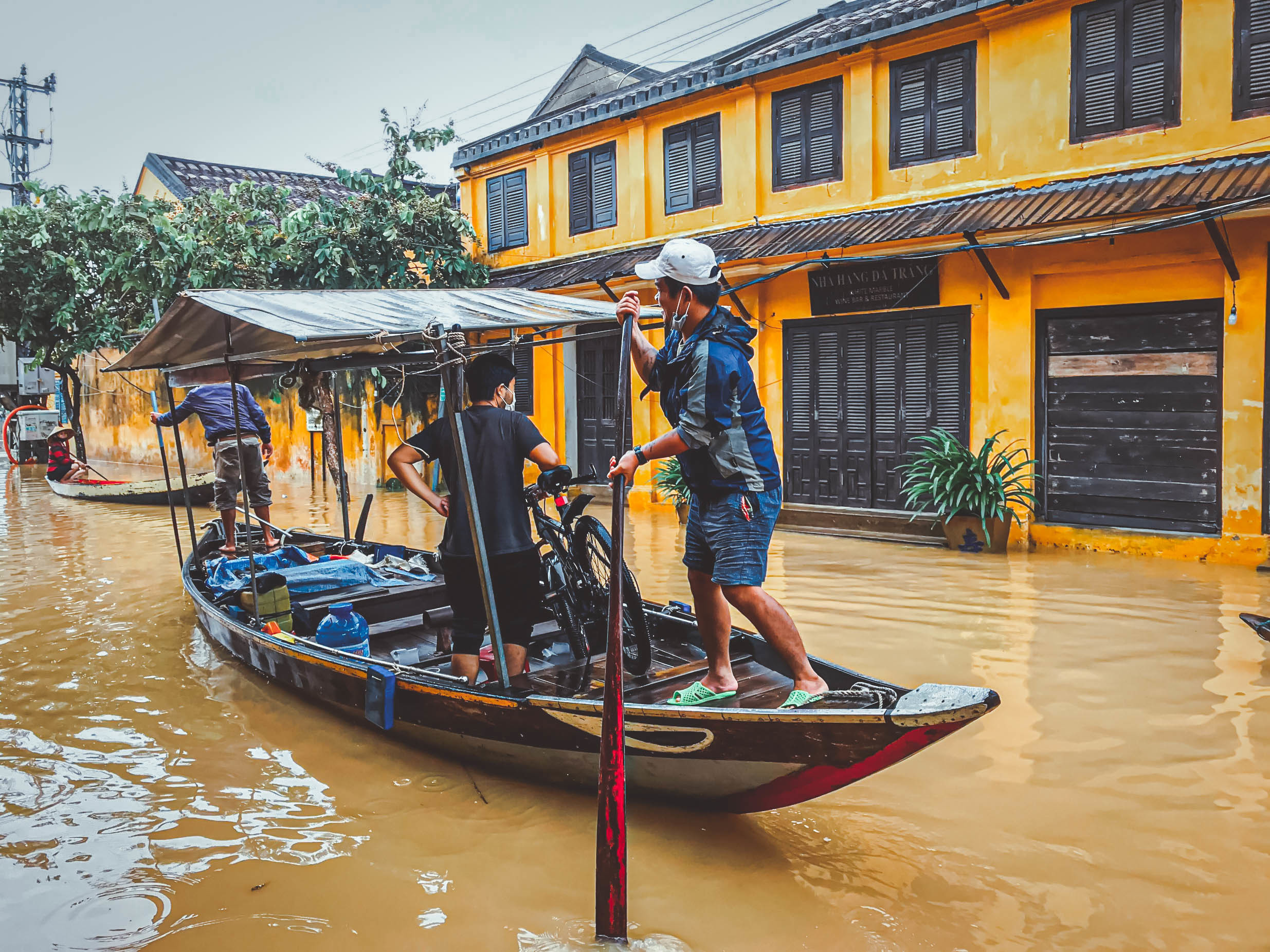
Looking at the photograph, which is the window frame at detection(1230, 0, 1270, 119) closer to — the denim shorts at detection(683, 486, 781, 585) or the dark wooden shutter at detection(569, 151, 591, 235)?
the denim shorts at detection(683, 486, 781, 585)

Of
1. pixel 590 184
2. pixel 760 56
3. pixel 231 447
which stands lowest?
pixel 231 447

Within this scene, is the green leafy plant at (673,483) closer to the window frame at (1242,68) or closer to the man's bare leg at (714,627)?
the window frame at (1242,68)

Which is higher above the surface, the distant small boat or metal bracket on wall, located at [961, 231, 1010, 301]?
metal bracket on wall, located at [961, 231, 1010, 301]

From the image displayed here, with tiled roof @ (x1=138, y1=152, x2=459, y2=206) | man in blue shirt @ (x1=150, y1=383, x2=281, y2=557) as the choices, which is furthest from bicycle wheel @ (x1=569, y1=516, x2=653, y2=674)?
tiled roof @ (x1=138, y1=152, x2=459, y2=206)

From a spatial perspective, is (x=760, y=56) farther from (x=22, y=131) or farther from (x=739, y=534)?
(x=22, y=131)

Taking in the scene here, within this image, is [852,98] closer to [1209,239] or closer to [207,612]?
[1209,239]

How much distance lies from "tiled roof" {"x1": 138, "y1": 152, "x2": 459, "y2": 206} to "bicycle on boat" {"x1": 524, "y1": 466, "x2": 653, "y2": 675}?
706 inches

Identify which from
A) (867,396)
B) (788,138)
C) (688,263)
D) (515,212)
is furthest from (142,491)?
(688,263)

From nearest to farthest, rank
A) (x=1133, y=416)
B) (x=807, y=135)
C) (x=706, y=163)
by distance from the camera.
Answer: (x=1133, y=416), (x=807, y=135), (x=706, y=163)

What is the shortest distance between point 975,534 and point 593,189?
7948mm

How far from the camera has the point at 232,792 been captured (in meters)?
4.39

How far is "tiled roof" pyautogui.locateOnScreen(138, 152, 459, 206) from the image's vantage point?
22.0m

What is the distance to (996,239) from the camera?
374 inches

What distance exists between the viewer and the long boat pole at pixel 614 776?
310 cm
